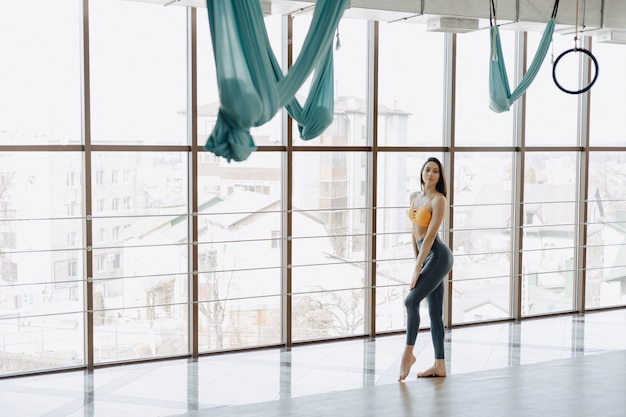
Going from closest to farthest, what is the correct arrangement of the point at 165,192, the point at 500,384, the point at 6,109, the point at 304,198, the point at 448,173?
the point at 500,384 → the point at 6,109 → the point at 165,192 → the point at 304,198 → the point at 448,173

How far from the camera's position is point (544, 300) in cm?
739

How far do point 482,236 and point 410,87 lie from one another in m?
1.48

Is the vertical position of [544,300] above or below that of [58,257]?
below

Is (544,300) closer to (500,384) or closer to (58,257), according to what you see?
(500,384)

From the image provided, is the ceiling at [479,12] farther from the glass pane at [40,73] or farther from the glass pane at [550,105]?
the glass pane at [40,73]

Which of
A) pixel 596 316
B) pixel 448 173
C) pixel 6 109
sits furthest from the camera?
pixel 596 316

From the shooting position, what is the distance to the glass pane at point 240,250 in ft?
20.1

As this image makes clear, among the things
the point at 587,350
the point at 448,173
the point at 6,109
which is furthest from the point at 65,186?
the point at 587,350

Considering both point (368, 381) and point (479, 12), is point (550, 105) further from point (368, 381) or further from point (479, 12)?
point (368, 381)

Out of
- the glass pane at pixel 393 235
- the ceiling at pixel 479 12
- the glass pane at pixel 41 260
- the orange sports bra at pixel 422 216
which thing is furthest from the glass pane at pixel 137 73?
the orange sports bra at pixel 422 216

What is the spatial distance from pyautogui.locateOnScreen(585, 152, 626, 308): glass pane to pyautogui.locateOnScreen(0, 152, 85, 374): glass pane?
15.1ft

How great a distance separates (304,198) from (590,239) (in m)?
2.96

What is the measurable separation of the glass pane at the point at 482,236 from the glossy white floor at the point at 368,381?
8.9 inches

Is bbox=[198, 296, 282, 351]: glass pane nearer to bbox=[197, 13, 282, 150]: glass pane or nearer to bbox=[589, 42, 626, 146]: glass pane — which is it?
bbox=[197, 13, 282, 150]: glass pane
